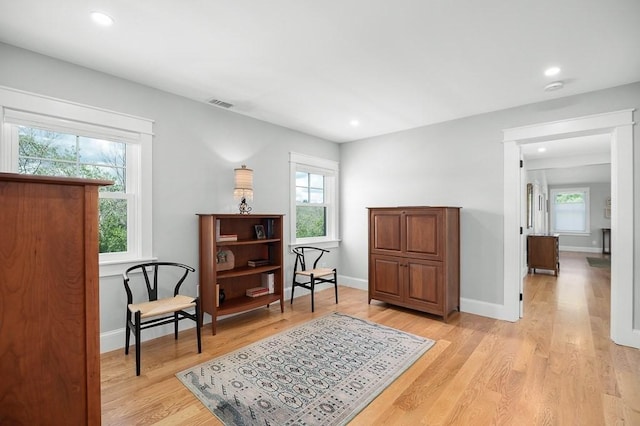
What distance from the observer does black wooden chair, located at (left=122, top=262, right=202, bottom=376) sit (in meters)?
2.53

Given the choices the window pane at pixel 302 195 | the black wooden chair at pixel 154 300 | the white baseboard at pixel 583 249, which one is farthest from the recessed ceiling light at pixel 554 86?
the white baseboard at pixel 583 249

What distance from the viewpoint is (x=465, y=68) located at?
2643 mm

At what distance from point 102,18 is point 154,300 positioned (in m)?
2.35

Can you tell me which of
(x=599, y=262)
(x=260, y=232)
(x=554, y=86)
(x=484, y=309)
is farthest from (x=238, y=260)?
(x=599, y=262)

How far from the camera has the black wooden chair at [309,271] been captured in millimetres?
4000

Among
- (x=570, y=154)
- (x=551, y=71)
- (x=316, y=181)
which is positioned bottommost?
(x=316, y=181)

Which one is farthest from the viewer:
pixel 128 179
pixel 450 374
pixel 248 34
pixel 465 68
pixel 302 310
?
pixel 302 310

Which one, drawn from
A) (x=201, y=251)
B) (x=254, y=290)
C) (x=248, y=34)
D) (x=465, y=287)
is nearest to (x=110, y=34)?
(x=248, y=34)

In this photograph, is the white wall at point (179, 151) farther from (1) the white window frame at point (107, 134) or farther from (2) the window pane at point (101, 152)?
(2) the window pane at point (101, 152)

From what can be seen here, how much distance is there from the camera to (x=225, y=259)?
350 centimetres

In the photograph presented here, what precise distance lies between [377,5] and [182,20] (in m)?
1.29

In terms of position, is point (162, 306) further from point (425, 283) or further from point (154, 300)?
point (425, 283)

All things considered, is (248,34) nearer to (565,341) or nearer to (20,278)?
(20,278)

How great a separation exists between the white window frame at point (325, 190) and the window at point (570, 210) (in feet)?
30.6
